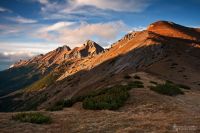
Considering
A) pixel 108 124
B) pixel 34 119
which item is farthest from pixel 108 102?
pixel 34 119

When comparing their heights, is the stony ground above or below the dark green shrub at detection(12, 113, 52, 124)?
below

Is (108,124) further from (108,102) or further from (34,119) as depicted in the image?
(108,102)

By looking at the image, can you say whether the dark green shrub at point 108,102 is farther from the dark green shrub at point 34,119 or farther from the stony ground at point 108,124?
the dark green shrub at point 34,119

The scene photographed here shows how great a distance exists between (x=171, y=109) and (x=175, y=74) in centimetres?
4832

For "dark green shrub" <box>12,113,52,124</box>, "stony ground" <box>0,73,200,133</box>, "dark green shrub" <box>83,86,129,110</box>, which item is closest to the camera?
"stony ground" <box>0,73,200,133</box>

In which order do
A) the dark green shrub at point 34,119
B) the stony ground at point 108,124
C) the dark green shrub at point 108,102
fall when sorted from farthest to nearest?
the dark green shrub at point 108,102, the dark green shrub at point 34,119, the stony ground at point 108,124

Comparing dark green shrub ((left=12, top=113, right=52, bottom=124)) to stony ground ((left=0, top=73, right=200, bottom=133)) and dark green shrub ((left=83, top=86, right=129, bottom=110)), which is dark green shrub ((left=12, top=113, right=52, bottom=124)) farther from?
dark green shrub ((left=83, top=86, right=129, bottom=110))

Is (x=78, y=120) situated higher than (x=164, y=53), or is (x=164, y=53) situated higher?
(x=164, y=53)

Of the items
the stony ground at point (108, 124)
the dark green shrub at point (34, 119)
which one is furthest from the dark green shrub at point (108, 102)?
the dark green shrub at point (34, 119)

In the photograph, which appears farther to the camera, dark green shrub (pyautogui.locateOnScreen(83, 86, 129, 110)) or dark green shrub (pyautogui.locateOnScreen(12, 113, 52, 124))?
dark green shrub (pyautogui.locateOnScreen(83, 86, 129, 110))

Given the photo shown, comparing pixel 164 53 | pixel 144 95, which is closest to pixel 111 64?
pixel 164 53

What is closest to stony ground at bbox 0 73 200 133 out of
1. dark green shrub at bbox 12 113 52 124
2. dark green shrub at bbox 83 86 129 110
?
dark green shrub at bbox 12 113 52 124

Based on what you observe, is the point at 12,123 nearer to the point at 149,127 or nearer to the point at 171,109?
the point at 149,127

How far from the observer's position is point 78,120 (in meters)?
19.0
